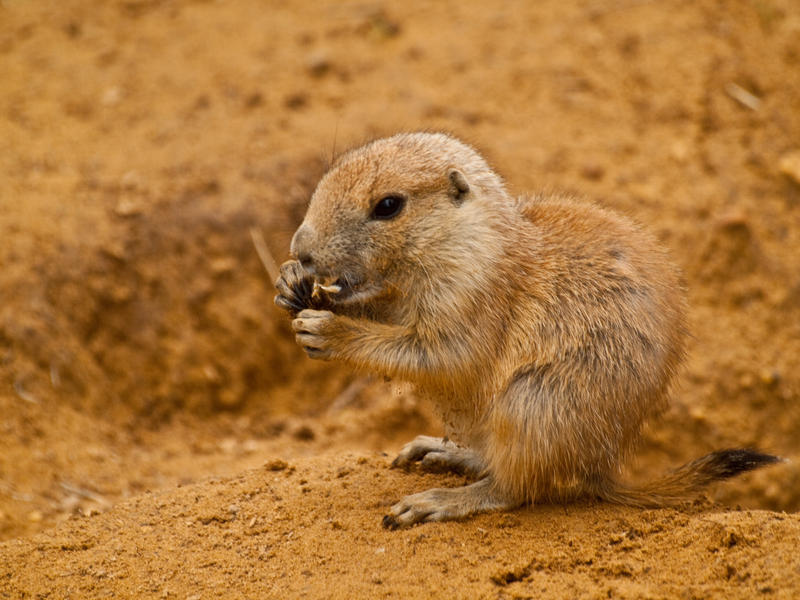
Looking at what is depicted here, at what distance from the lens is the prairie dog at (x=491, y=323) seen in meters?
3.74

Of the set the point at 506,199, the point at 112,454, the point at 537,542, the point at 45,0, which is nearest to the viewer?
the point at 537,542

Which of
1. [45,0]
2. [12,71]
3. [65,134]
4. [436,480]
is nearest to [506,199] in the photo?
[436,480]

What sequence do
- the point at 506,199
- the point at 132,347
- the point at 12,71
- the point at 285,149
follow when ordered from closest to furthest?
the point at 506,199 → the point at 132,347 → the point at 285,149 → the point at 12,71

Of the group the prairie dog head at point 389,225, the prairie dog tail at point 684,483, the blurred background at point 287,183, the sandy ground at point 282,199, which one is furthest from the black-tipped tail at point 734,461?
the blurred background at point 287,183

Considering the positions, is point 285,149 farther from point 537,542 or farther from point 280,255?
point 537,542

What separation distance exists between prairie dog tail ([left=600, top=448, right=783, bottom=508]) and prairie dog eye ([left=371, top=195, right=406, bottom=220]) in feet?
5.34

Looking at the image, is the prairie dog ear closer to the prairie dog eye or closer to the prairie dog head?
the prairie dog head

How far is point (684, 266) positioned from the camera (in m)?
6.86

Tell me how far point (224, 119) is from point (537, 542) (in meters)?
5.09

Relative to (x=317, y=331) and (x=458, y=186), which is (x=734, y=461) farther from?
(x=317, y=331)

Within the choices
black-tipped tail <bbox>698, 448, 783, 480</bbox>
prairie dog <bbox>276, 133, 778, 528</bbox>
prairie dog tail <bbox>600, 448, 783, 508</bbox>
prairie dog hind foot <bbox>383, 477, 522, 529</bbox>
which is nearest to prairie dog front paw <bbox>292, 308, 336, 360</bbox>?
prairie dog <bbox>276, 133, 778, 528</bbox>

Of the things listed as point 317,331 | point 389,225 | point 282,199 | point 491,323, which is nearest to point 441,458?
point 491,323

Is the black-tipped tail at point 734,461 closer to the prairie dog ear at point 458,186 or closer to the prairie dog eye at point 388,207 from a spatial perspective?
the prairie dog ear at point 458,186

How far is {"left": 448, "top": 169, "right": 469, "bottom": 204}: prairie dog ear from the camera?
3.95 meters
